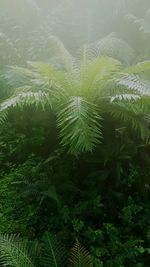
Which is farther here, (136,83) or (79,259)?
(136,83)

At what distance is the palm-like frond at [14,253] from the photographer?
286cm

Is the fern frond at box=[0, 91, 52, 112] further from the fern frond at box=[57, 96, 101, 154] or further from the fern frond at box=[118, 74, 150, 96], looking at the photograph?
the fern frond at box=[118, 74, 150, 96]

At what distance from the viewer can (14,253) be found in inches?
115

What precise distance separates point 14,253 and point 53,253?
0.32 meters

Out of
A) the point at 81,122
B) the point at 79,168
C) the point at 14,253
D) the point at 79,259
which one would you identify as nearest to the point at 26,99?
the point at 81,122

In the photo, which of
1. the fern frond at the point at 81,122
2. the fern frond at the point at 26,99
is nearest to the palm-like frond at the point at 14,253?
the fern frond at the point at 81,122

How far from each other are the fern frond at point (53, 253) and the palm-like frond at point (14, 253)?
138 millimetres

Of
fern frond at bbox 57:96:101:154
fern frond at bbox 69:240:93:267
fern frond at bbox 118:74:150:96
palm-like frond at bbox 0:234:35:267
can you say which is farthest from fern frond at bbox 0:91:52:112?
fern frond at bbox 69:240:93:267

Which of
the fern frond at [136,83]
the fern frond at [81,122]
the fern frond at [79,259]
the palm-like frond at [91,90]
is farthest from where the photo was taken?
the palm-like frond at [91,90]

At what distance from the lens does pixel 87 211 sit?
3500 mm

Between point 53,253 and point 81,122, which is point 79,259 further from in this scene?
point 81,122

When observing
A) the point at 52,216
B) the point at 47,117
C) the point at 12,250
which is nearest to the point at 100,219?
the point at 52,216

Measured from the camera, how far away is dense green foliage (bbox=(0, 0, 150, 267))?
315 cm

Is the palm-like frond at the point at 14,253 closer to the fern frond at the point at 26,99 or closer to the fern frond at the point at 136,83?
the fern frond at the point at 26,99
